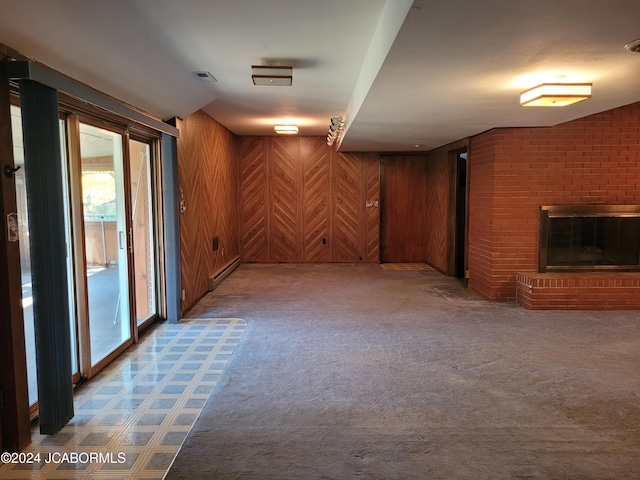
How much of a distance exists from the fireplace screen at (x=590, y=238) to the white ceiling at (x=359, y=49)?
134 centimetres

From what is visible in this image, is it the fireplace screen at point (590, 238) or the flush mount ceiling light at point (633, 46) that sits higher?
the flush mount ceiling light at point (633, 46)

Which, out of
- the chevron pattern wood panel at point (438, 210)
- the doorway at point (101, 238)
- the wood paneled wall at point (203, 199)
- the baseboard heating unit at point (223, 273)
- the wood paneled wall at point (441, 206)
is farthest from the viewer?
the chevron pattern wood panel at point (438, 210)

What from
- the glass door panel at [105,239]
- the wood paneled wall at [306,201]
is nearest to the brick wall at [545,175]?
the wood paneled wall at [306,201]

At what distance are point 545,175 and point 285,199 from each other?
4782mm

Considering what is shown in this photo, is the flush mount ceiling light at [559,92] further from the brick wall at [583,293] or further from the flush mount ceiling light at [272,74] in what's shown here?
the brick wall at [583,293]

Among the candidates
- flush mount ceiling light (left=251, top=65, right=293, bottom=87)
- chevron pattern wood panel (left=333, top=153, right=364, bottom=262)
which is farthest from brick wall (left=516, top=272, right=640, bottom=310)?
chevron pattern wood panel (left=333, top=153, right=364, bottom=262)

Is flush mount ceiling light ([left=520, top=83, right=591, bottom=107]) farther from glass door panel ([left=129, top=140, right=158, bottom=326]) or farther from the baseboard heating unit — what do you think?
the baseboard heating unit

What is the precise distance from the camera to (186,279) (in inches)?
200

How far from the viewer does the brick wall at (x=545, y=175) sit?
17.4 ft

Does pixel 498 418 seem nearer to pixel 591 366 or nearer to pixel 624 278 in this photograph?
pixel 591 366

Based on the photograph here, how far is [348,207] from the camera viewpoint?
8648mm

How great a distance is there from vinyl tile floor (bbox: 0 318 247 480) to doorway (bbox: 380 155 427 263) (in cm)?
517

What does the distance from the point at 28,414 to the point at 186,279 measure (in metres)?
2.74

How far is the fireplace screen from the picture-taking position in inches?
209
